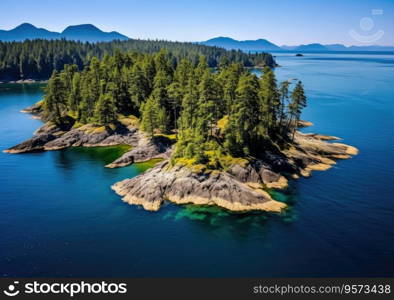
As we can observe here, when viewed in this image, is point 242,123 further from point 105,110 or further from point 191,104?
point 105,110

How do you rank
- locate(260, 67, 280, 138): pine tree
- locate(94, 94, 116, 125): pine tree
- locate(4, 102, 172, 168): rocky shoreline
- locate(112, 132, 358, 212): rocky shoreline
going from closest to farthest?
locate(112, 132, 358, 212): rocky shoreline, locate(260, 67, 280, 138): pine tree, locate(4, 102, 172, 168): rocky shoreline, locate(94, 94, 116, 125): pine tree

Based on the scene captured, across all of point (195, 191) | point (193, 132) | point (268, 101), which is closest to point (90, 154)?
point (193, 132)

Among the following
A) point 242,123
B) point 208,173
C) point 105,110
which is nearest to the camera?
point 208,173

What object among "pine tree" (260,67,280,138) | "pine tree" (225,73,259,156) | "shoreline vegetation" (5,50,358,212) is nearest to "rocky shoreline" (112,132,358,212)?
"shoreline vegetation" (5,50,358,212)

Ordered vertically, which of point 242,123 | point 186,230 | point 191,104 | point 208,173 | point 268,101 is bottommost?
point 186,230

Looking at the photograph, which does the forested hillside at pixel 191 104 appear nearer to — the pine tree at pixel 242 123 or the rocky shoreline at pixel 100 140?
the pine tree at pixel 242 123

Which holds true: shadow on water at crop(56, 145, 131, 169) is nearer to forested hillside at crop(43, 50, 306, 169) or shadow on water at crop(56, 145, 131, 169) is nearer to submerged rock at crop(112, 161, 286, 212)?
forested hillside at crop(43, 50, 306, 169)

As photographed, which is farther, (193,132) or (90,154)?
(90,154)

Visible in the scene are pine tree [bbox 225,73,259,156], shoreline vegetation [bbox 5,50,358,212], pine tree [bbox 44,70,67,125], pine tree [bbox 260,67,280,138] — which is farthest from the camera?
pine tree [bbox 44,70,67,125]
